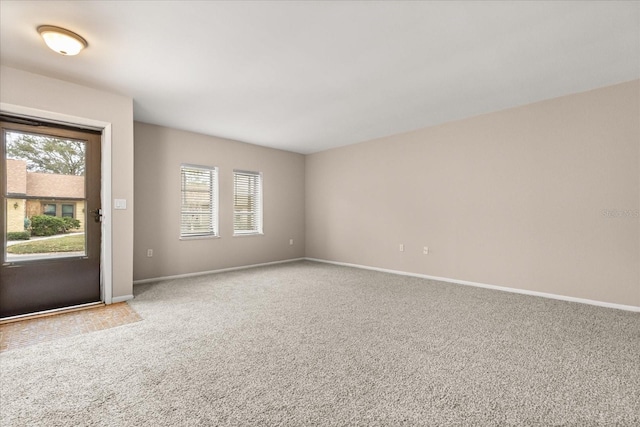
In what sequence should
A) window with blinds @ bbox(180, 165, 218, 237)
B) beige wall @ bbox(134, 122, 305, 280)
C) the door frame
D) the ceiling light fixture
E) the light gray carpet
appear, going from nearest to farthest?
1. the light gray carpet
2. the ceiling light fixture
3. the door frame
4. beige wall @ bbox(134, 122, 305, 280)
5. window with blinds @ bbox(180, 165, 218, 237)

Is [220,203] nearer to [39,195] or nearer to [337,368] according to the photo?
[39,195]

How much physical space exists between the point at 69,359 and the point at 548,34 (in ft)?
14.9

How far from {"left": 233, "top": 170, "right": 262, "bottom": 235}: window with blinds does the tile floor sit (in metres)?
2.76

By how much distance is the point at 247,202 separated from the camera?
239 inches

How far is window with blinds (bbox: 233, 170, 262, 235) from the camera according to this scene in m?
5.87

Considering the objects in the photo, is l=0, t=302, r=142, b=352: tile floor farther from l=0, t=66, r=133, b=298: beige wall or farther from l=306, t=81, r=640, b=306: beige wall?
l=306, t=81, r=640, b=306: beige wall

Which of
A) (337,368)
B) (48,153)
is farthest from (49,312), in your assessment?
(337,368)

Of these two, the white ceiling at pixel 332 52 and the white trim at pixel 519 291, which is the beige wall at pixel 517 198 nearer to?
the white trim at pixel 519 291

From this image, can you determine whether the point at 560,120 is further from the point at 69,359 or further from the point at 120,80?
the point at 69,359

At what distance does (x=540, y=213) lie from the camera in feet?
12.7

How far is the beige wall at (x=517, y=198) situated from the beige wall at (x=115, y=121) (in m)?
3.89

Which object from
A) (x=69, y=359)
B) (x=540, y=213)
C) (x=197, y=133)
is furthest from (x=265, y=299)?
(x=540, y=213)

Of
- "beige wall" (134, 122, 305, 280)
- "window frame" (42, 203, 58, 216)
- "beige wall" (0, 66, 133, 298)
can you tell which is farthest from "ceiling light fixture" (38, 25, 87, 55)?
"beige wall" (134, 122, 305, 280)

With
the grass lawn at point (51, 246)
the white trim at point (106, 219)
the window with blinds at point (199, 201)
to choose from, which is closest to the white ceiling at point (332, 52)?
the white trim at point (106, 219)
